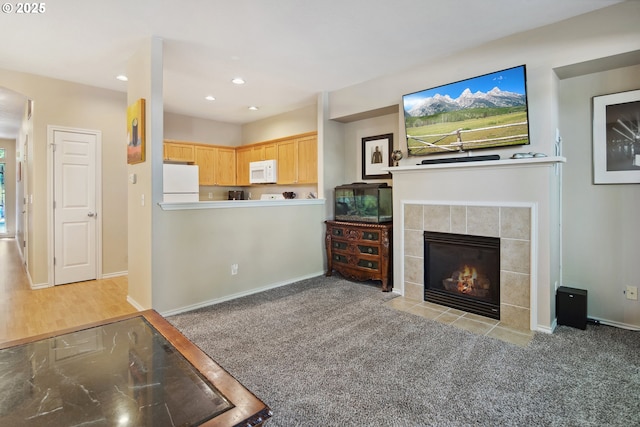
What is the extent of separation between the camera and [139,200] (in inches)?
132

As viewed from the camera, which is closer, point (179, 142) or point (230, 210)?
point (230, 210)

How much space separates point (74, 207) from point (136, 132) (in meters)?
2.06

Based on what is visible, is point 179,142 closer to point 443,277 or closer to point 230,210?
point 230,210

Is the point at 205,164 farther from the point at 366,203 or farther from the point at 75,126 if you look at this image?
the point at 366,203

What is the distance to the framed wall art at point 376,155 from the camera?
14.9 feet

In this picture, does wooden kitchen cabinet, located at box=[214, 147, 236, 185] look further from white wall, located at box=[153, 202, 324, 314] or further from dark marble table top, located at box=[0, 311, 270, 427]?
dark marble table top, located at box=[0, 311, 270, 427]

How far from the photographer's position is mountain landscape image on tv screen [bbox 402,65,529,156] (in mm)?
2941

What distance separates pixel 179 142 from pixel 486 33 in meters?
5.10

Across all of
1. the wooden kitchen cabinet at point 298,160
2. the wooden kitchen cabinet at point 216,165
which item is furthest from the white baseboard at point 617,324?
the wooden kitchen cabinet at point 216,165

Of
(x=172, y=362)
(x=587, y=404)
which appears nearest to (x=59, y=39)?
(x=172, y=362)

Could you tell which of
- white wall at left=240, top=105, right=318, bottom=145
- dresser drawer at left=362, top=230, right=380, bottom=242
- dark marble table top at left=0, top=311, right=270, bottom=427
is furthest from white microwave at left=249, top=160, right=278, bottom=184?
dark marble table top at left=0, top=311, right=270, bottom=427

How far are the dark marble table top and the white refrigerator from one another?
323 centimetres

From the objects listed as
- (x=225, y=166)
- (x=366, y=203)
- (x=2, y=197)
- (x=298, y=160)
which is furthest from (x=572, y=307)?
(x=2, y=197)

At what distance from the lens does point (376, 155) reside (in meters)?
4.69
